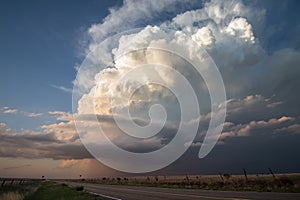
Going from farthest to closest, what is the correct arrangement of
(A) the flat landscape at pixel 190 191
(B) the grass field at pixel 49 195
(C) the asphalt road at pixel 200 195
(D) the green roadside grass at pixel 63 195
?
(B) the grass field at pixel 49 195 < (D) the green roadside grass at pixel 63 195 < (A) the flat landscape at pixel 190 191 < (C) the asphalt road at pixel 200 195

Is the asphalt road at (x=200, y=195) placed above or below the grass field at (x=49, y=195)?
below

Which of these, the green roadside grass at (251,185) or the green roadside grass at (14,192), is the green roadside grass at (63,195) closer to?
the green roadside grass at (14,192)

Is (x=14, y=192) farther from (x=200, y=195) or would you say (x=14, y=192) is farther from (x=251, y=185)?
(x=251, y=185)

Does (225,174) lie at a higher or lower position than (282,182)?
higher

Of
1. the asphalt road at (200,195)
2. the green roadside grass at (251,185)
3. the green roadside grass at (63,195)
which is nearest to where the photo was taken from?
the asphalt road at (200,195)

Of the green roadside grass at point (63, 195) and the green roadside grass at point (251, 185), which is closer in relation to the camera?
the green roadside grass at point (63, 195)

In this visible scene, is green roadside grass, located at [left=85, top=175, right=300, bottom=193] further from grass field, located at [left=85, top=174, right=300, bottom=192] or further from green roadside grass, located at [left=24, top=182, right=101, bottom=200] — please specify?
green roadside grass, located at [left=24, top=182, right=101, bottom=200]

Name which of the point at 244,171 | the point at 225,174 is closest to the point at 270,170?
the point at 244,171

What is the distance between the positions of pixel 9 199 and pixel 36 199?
2657 mm

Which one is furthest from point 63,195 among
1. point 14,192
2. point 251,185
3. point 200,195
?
point 251,185

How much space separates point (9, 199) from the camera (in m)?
26.5

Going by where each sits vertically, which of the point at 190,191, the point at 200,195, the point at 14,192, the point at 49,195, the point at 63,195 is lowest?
the point at 200,195

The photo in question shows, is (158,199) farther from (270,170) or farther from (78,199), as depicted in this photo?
(270,170)

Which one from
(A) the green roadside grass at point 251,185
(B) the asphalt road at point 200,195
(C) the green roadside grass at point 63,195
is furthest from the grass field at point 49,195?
(A) the green roadside grass at point 251,185
